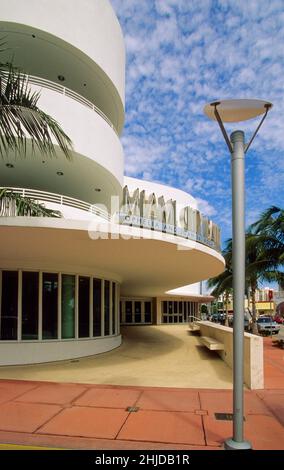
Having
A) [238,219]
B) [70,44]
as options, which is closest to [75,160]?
[70,44]

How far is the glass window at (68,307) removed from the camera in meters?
13.8

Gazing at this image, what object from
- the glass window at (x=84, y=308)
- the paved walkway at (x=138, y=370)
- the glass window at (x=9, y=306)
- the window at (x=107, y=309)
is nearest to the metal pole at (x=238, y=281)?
the paved walkway at (x=138, y=370)

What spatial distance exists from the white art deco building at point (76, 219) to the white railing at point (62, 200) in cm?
5

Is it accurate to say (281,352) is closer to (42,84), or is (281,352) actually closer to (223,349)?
(223,349)

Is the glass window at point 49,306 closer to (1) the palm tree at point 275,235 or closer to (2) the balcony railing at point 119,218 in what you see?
(2) the balcony railing at point 119,218

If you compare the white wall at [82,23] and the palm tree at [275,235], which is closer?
the white wall at [82,23]

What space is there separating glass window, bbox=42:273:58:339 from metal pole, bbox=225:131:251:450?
29.4 feet

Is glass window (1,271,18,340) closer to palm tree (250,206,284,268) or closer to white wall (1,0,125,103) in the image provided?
white wall (1,0,125,103)

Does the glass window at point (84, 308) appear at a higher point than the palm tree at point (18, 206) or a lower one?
lower

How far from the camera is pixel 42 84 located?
15008 mm

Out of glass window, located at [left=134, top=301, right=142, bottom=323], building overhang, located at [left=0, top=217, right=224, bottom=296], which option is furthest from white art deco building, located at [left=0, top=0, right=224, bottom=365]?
glass window, located at [left=134, top=301, right=142, bottom=323]

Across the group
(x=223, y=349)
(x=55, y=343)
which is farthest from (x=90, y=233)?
(x=223, y=349)

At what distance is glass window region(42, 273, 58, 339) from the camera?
13.3 metres
